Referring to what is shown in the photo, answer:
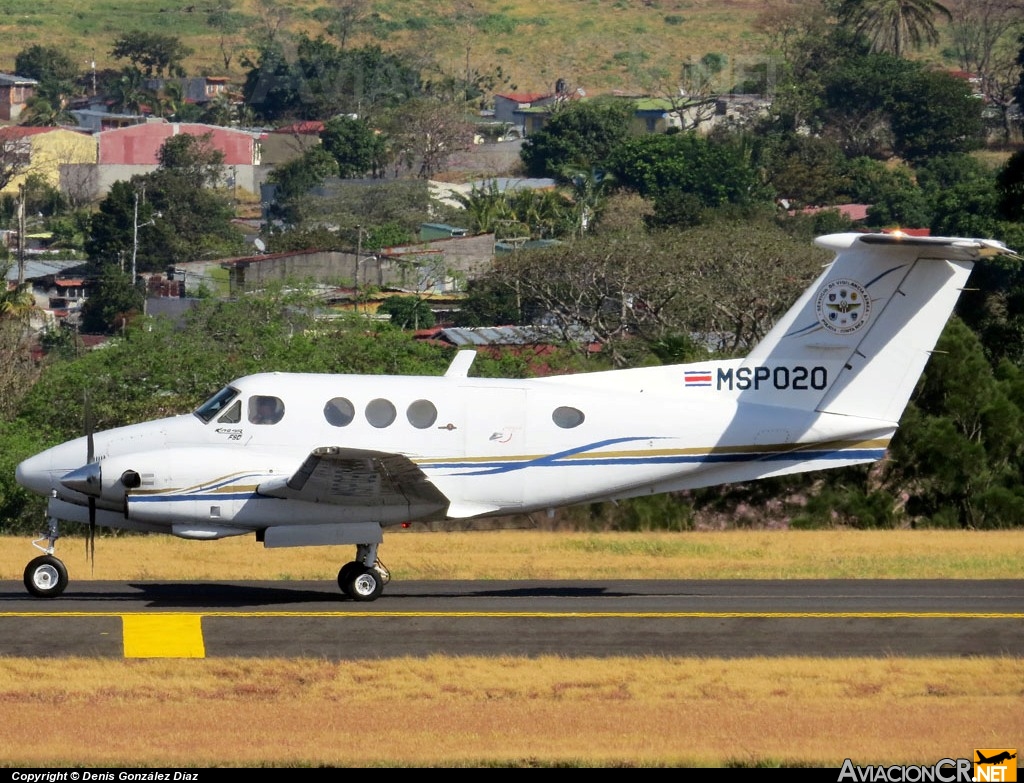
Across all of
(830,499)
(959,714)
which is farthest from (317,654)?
(830,499)

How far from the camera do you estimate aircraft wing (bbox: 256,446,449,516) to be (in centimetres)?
2005

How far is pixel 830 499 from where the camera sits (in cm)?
3672

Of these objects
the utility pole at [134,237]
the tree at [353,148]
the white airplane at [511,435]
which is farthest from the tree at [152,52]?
the white airplane at [511,435]

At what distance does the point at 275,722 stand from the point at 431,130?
431ft

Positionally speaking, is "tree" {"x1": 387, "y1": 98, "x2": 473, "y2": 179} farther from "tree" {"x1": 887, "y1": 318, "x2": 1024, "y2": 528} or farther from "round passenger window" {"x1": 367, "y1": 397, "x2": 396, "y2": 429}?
"round passenger window" {"x1": 367, "y1": 397, "x2": 396, "y2": 429}

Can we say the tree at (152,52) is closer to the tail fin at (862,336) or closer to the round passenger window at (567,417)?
the round passenger window at (567,417)

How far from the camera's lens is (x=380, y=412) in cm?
2117

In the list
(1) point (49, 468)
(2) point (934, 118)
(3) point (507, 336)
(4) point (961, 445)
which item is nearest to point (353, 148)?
(2) point (934, 118)

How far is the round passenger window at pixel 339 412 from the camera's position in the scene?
21.1 m

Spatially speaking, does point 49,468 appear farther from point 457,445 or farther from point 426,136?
point 426,136

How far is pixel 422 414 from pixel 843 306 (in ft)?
18.5

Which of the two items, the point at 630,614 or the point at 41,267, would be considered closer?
the point at 630,614

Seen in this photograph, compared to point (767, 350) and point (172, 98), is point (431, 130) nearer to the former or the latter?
point (172, 98)

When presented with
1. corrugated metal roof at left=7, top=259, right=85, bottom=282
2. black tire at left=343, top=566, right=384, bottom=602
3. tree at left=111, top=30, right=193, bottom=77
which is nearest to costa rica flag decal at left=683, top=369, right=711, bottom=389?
black tire at left=343, top=566, right=384, bottom=602
